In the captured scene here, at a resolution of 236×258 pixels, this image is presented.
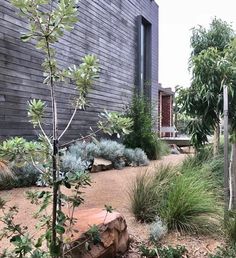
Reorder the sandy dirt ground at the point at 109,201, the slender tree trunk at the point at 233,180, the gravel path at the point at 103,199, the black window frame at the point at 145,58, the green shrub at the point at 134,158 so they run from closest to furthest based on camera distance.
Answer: the sandy dirt ground at the point at 109,201, the gravel path at the point at 103,199, the slender tree trunk at the point at 233,180, the green shrub at the point at 134,158, the black window frame at the point at 145,58

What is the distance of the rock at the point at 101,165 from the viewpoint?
754 centimetres

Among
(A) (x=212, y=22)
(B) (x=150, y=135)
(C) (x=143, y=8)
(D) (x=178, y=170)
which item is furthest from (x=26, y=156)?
(C) (x=143, y=8)

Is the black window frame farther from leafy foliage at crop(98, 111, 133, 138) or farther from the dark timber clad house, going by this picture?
leafy foliage at crop(98, 111, 133, 138)

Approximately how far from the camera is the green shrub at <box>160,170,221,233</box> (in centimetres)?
362

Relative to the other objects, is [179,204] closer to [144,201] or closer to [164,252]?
[144,201]

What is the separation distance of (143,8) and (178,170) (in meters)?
9.44

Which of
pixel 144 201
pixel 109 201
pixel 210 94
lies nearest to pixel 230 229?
pixel 144 201

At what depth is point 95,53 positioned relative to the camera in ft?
31.3

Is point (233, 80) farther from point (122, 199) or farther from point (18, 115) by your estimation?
point (18, 115)

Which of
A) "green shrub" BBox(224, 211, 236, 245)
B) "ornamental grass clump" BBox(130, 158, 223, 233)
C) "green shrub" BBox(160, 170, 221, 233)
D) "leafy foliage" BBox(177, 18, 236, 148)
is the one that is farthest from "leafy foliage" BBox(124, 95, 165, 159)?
"green shrub" BBox(224, 211, 236, 245)

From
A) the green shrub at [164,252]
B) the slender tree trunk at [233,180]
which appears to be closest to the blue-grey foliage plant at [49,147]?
the green shrub at [164,252]

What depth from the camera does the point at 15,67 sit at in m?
6.63

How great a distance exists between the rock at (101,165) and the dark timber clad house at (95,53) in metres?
1.14

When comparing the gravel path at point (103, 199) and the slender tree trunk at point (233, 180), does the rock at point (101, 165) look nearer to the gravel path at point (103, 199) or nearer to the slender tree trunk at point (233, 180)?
the gravel path at point (103, 199)
